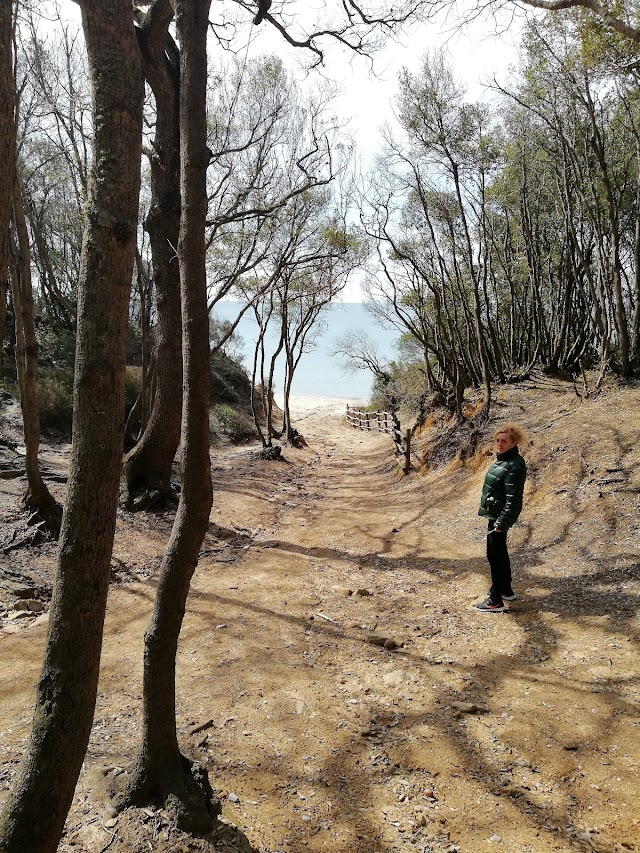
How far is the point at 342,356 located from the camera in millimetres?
27250

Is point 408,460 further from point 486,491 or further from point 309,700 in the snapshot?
point 309,700

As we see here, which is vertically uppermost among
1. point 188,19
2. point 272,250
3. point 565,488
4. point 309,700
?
point 272,250

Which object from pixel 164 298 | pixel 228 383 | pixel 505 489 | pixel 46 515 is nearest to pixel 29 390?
pixel 46 515

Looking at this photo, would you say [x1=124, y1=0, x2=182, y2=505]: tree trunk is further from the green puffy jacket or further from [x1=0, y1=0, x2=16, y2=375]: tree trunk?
[x1=0, y1=0, x2=16, y2=375]: tree trunk

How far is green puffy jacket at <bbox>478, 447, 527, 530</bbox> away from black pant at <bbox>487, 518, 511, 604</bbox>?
0.11m

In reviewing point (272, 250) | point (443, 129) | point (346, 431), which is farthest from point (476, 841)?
point (346, 431)

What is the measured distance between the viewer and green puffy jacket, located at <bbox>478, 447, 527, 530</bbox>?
185 inches

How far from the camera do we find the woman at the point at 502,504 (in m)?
4.71

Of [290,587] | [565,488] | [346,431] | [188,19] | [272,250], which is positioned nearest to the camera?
[188,19]

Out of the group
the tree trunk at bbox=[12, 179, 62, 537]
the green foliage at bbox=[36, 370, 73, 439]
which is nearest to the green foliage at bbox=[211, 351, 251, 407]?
the green foliage at bbox=[36, 370, 73, 439]

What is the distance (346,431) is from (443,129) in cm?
2076

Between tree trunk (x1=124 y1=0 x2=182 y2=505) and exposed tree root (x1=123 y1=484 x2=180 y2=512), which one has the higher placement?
tree trunk (x1=124 y1=0 x2=182 y2=505)

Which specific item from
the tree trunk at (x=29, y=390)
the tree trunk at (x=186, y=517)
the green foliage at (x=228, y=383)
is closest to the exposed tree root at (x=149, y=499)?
the tree trunk at (x=29, y=390)

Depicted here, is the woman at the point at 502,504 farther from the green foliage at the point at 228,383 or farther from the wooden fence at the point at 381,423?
the green foliage at the point at 228,383
